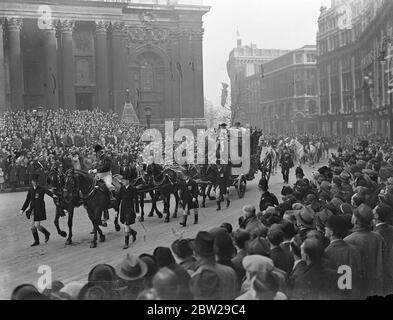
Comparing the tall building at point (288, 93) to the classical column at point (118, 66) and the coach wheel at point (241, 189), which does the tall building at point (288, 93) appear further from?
the classical column at point (118, 66)

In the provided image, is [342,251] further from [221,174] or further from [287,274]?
[221,174]

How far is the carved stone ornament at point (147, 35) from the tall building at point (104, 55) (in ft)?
0.29

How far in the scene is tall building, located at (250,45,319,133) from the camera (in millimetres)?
30391

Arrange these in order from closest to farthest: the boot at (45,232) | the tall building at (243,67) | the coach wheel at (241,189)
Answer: the boot at (45,232), the coach wheel at (241,189), the tall building at (243,67)

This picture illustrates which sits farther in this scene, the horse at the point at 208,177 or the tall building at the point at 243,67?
the tall building at the point at 243,67

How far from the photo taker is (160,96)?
53688 millimetres

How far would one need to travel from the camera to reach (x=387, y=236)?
7.37 metres

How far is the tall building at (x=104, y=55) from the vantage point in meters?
44.2

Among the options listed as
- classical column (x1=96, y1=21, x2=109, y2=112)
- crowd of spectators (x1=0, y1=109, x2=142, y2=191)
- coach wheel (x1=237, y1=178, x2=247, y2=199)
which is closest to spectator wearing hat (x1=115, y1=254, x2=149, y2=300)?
crowd of spectators (x1=0, y1=109, x2=142, y2=191)

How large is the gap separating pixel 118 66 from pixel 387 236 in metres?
43.3

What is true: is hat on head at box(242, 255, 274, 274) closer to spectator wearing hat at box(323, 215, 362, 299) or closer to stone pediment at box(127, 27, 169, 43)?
spectator wearing hat at box(323, 215, 362, 299)

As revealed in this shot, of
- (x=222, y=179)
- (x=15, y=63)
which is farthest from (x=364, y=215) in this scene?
(x=15, y=63)

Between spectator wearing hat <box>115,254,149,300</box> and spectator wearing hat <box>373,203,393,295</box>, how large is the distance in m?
3.39

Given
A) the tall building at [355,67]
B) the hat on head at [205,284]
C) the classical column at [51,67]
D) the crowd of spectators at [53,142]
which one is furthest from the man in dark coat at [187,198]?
the classical column at [51,67]
